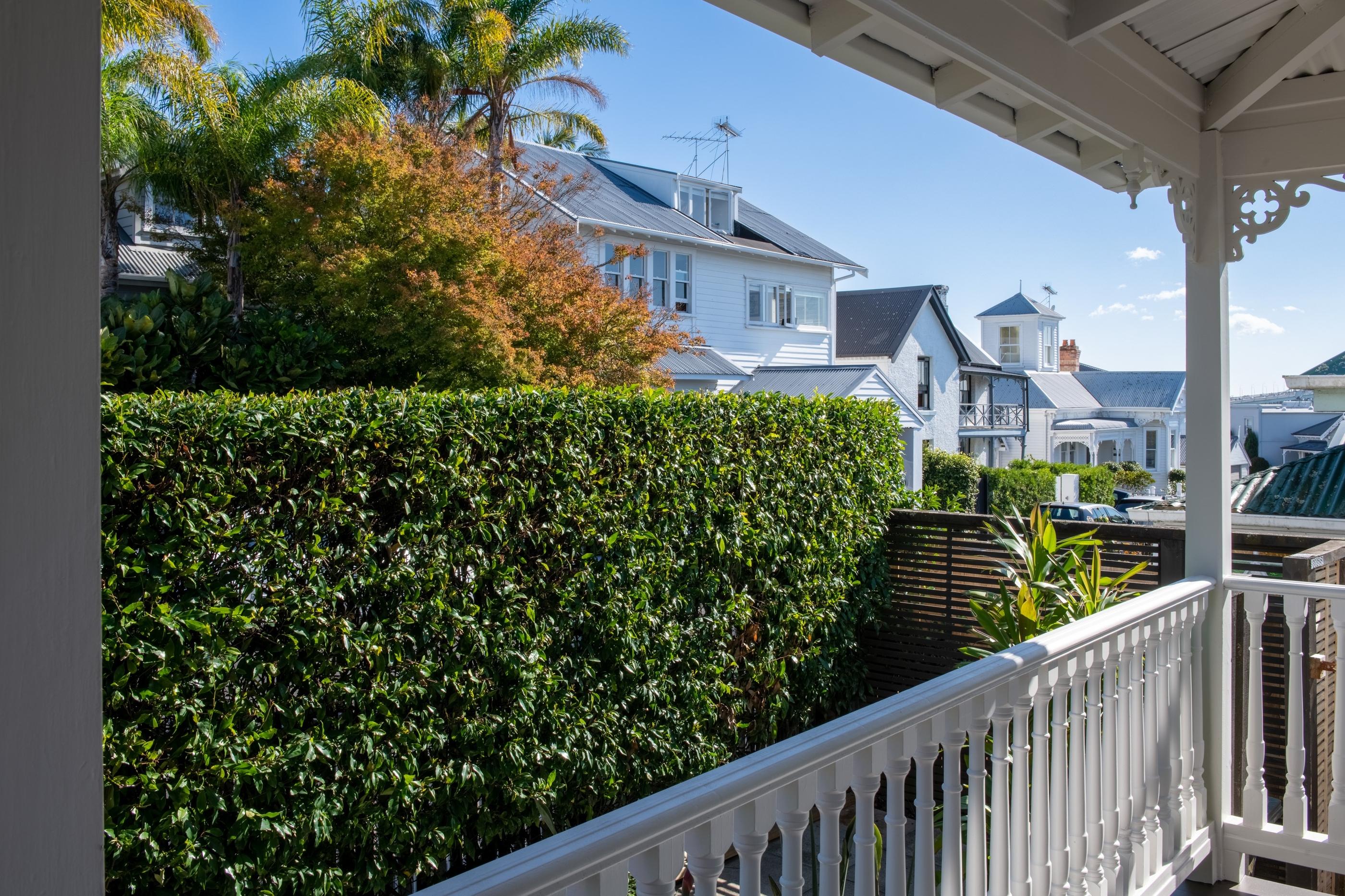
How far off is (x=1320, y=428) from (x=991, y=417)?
930cm

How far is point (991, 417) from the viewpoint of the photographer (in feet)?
100

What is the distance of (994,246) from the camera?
47.0m

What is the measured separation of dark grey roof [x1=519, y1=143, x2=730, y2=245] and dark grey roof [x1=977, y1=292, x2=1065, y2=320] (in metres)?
25.5

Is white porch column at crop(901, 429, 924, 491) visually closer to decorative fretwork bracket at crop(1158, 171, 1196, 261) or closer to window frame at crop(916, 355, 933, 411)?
window frame at crop(916, 355, 933, 411)

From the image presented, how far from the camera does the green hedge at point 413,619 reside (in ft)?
10.7

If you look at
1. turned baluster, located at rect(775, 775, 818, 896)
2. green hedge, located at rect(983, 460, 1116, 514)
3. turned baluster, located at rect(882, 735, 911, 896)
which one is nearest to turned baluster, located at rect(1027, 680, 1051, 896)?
turned baluster, located at rect(882, 735, 911, 896)

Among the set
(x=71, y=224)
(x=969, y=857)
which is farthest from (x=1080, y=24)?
(x=71, y=224)

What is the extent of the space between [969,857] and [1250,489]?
28.5 feet

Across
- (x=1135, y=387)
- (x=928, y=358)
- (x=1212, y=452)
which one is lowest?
(x=1212, y=452)

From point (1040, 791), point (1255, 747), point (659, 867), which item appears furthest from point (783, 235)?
point (659, 867)

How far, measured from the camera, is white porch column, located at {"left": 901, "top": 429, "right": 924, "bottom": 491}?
71.7 feet

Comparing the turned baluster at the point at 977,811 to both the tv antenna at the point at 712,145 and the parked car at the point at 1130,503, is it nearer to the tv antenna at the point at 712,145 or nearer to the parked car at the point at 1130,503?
the tv antenna at the point at 712,145

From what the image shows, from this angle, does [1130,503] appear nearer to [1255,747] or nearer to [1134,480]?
[1134,480]

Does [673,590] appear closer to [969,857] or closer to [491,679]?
[491,679]
